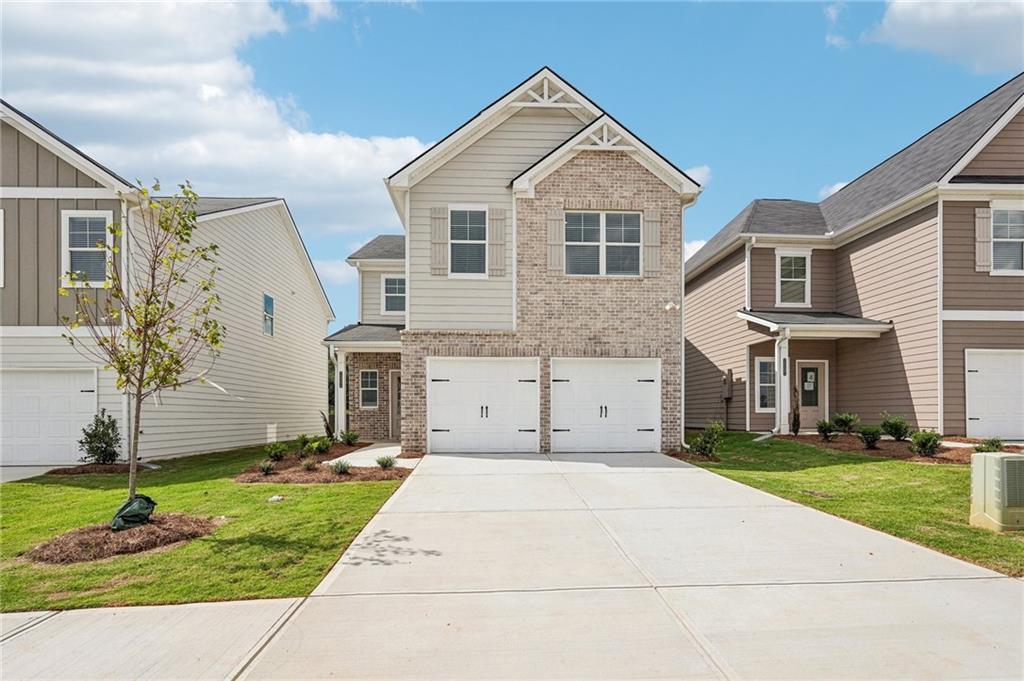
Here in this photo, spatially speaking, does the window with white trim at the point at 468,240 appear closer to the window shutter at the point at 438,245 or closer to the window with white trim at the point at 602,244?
the window shutter at the point at 438,245

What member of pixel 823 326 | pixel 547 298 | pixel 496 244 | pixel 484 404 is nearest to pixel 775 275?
pixel 823 326

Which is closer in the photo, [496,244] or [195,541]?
[195,541]

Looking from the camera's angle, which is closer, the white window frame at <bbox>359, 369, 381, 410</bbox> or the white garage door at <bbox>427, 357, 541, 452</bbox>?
the white garage door at <bbox>427, 357, 541, 452</bbox>

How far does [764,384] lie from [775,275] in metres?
3.31

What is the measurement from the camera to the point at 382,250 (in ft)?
70.8

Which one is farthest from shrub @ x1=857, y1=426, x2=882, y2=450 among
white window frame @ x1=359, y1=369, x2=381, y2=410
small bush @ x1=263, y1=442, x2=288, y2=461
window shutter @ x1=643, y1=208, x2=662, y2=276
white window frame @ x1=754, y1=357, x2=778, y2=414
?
white window frame @ x1=359, y1=369, x2=381, y2=410

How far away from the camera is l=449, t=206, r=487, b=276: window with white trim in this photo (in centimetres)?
1488

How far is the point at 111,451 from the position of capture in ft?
46.8

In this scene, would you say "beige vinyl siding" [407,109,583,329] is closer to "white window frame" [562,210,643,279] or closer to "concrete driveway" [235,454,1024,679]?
"white window frame" [562,210,643,279]

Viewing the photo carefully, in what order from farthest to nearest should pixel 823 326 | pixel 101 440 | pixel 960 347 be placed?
pixel 823 326 < pixel 960 347 < pixel 101 440

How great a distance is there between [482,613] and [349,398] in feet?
50.2

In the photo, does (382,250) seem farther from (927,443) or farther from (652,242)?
(927,443)

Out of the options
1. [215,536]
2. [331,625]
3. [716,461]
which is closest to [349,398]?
[716,461]

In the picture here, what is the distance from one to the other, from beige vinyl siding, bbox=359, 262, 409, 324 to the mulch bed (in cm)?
1353
